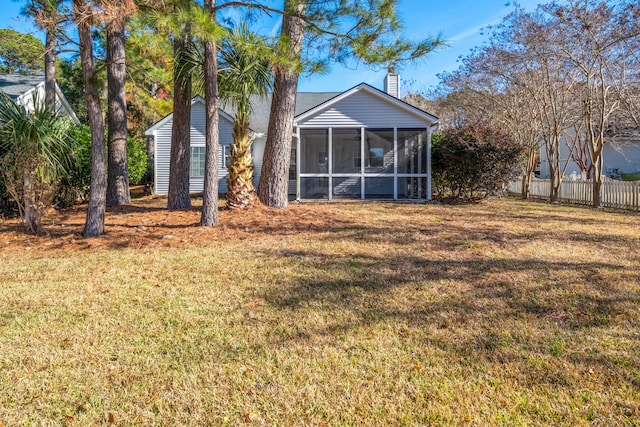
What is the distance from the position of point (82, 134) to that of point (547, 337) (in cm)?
1345

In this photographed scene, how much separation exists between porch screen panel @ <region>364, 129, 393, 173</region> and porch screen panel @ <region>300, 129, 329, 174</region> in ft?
5.42

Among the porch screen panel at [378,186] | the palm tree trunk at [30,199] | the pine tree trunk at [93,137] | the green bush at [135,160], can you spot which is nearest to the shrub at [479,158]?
the porch screen panel at [378,186]

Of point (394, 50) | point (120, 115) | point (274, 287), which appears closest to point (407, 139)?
point (394, 50)

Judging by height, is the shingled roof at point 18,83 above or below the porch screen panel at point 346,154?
above

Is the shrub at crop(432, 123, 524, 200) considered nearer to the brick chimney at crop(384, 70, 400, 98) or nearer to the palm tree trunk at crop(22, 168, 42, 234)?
the brick chimney at crop(384, 70, 400, 98)

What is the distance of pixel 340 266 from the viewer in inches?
217

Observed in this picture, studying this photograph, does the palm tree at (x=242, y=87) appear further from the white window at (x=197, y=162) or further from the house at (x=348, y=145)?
the white window at (x=197, y=162)

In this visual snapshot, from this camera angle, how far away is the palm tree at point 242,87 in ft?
24.4

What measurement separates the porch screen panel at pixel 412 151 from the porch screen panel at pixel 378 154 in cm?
39

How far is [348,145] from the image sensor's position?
656 inches

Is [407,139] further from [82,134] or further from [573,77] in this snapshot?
[82,134]

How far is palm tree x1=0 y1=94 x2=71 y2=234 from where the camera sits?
7.19m

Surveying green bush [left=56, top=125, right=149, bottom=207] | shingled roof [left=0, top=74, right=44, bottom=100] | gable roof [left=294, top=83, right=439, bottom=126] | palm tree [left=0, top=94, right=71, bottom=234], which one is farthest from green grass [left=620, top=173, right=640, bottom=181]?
shingled roof [left=0, top=74, right=44, bottom=100]

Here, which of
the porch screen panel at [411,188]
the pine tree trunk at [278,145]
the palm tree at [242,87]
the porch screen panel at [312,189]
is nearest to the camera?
the palm tree at [242,87]
